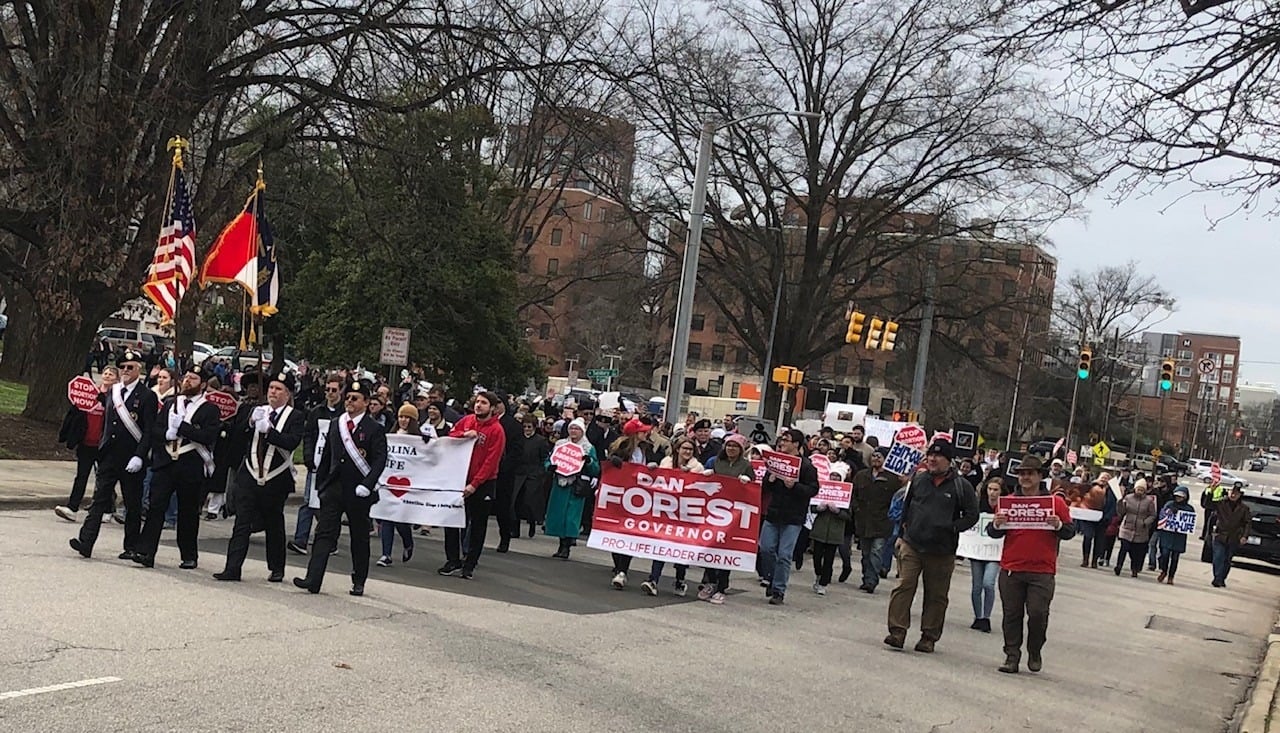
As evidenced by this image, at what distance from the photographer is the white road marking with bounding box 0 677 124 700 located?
22.1ft

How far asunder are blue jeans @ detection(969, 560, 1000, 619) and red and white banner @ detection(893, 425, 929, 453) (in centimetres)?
908

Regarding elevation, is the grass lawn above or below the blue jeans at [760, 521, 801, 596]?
below

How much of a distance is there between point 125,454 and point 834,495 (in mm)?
8263

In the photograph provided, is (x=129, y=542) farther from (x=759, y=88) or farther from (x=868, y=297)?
(x=868, y=297)

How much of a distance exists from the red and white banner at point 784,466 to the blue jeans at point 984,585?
2.50m

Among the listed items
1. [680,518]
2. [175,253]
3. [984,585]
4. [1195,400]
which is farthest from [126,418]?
[1195,400]

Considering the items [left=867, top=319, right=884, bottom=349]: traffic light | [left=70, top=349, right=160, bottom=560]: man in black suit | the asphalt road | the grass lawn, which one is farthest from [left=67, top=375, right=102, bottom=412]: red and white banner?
[left=867, top=319, right=884, bottom=349]: traffic light

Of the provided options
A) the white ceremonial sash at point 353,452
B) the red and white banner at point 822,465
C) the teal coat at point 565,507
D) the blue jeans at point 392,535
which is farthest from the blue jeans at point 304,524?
the red and white banner at point 822,465

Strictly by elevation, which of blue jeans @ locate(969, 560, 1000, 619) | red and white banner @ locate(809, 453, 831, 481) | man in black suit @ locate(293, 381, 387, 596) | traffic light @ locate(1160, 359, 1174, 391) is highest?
traffic light @ locate(1160, 359, 1174, 391)

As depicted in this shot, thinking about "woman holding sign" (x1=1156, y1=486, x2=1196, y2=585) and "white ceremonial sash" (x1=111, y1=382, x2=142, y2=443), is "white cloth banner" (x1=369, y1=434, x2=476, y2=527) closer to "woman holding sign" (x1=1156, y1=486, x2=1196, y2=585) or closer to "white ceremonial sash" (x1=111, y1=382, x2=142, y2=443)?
"white ceremonial sash" (x1=111, y1=382, x2=142, y2=443)

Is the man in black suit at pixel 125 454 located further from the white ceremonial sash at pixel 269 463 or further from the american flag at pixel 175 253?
the american flag at pixel 175 253

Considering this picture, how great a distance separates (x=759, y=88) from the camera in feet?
133

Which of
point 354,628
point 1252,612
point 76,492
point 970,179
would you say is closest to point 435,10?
Answer: point 76,492

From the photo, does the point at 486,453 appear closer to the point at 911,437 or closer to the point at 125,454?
the point at 125,454
